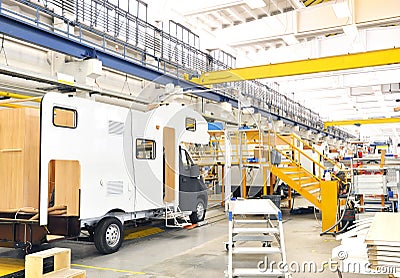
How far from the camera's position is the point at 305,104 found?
92.6 ft

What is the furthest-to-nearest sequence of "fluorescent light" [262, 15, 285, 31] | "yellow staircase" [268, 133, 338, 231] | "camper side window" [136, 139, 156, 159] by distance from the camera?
"fluorescent light" [262, 15, 285, 31] < "yellow staircase" [268, 133, 338, 231] < "camper side window" [136, 139, 156, 159]

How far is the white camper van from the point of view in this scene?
5953 mm

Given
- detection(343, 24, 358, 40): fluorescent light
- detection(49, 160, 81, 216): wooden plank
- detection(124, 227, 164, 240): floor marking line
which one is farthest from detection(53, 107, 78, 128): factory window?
detection(343, 24, 358, 40): fluorescent light

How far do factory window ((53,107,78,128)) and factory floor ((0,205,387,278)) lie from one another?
7.44 feet

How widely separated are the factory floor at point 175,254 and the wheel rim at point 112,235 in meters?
0.21

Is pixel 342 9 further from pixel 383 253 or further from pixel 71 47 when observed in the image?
pixel 383 253

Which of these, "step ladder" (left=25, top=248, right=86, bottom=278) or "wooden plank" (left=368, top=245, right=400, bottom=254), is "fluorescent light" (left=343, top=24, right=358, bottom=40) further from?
"step ladder" (left=25, top=248, right=86, bottom=278)

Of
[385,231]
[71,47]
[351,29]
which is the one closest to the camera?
[385,231]

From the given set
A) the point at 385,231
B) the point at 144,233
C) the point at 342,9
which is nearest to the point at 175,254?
the point at 144,233

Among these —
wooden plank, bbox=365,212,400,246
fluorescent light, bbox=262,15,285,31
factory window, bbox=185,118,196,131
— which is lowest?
wooden plank, bbox=365,212,400,246

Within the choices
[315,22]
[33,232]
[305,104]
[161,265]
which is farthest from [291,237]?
[305,104]

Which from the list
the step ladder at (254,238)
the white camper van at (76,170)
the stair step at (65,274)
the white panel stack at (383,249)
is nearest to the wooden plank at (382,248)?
the white panel stack at (383,249)

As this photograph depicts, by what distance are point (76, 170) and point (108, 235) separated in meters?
1.37

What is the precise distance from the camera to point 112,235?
7.22m
